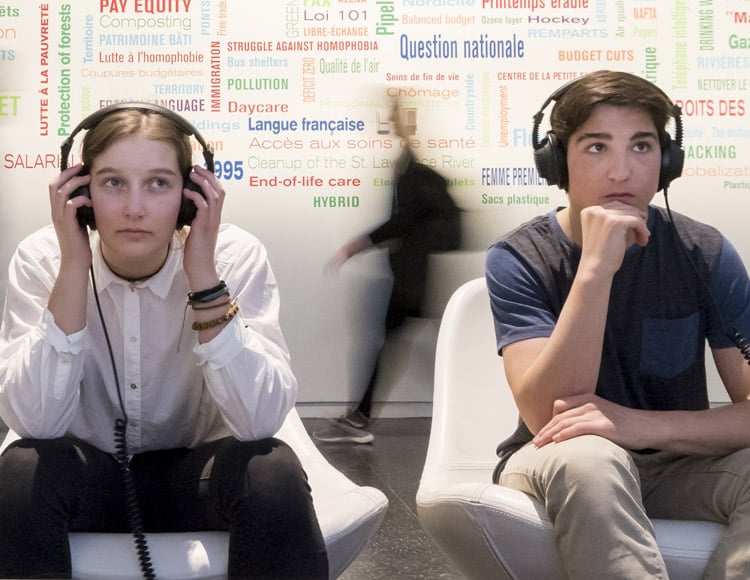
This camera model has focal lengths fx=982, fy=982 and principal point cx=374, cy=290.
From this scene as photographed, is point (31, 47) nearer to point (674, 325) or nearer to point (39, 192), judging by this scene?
point (39, 192)

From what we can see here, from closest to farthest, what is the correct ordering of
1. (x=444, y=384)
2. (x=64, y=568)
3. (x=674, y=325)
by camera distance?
(x=64, y=568) < (x=674, y=325) < (x=444, y=384)

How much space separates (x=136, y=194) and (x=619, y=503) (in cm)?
87

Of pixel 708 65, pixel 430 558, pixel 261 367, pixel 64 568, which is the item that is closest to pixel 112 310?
pixel 261 367

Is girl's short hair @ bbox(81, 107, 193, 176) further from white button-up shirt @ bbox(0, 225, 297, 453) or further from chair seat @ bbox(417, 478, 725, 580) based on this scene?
chair seat @ bbox(417, 478, 725, 580)

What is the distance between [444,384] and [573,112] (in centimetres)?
59

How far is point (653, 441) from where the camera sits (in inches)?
59.7

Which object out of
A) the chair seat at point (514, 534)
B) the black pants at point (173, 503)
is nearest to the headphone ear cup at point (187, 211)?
the black pants at point (173, 503)

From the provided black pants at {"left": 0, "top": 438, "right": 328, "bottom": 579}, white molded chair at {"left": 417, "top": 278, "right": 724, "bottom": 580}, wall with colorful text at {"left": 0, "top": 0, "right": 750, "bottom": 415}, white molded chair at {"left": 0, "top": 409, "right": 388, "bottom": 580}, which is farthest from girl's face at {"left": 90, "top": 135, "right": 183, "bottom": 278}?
wall with colorful text at {"left": 0, "top": 0, "right": 750, "bottom": 415}

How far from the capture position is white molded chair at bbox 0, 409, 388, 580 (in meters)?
1.42

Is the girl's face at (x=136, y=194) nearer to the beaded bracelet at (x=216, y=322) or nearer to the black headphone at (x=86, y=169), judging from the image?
the black headphone at (x=86, y=169)

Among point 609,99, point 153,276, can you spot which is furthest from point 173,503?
point 609,99

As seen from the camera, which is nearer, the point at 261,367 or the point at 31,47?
the point at 261,367

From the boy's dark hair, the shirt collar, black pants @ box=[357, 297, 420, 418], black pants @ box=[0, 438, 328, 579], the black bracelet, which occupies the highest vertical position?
the boy's dark hair

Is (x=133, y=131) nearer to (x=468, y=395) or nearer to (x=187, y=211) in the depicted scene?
(x=187, y=211)
